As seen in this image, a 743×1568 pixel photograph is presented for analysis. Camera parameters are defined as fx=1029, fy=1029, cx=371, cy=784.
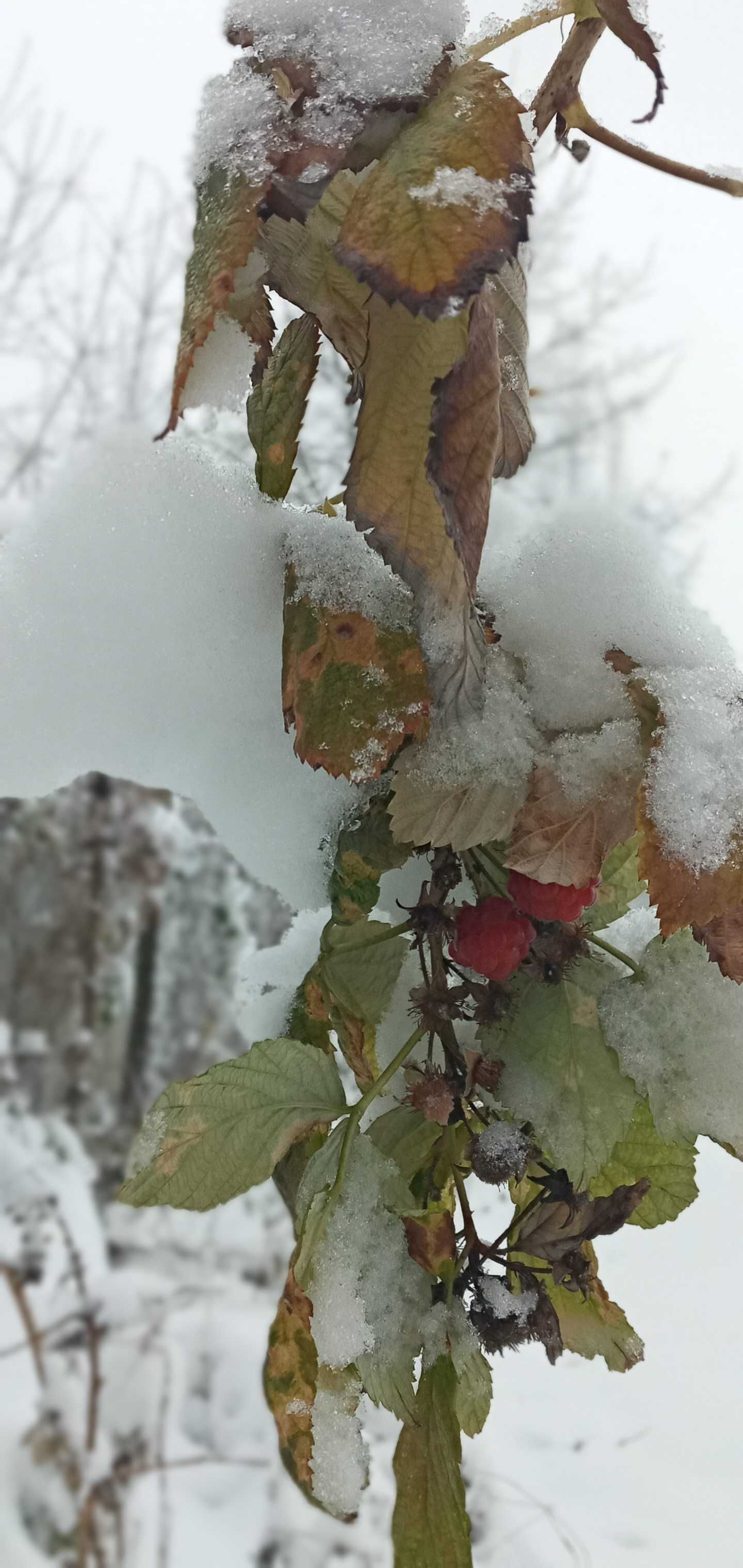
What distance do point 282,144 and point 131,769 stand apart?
0.17 meters

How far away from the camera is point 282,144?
21 centimetres

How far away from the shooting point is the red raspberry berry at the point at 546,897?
10.4 inches

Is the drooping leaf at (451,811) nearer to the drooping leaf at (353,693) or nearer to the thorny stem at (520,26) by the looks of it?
the drooping leaf at (353,693)

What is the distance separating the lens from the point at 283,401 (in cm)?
25

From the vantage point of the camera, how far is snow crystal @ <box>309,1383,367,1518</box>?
26 centimetres

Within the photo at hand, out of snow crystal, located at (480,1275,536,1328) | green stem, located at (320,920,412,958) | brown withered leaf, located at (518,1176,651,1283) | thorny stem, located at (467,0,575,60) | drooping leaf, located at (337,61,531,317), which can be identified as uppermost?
thorny stem, located at (467,0,575,60)

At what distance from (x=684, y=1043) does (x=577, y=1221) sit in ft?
0.19

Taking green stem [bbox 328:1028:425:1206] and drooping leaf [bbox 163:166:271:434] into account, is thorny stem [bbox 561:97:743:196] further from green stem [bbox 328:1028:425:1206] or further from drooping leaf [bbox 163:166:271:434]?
green stem [bbox 328:1028:425:1206]

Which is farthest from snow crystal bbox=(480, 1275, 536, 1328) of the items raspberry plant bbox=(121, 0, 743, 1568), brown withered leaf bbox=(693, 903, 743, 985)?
brown withered leaf bbox=(693, 903, 743, 985)

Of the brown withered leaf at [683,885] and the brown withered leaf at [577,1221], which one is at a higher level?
the brown withered leaf at [683,885]

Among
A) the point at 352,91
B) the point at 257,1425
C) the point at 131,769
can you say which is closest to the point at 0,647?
the point at 131,769

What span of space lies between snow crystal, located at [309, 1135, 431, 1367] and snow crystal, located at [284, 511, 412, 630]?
0.46 ft

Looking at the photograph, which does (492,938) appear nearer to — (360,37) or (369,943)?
(369,943)

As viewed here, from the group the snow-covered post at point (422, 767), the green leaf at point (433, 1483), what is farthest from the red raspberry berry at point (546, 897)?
the green leaf at point (433, 1483)
